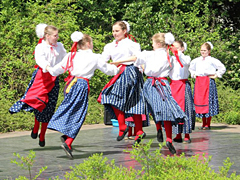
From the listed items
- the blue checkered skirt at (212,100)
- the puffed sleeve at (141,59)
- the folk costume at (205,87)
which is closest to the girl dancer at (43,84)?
the puffed sleeve at (141,59)

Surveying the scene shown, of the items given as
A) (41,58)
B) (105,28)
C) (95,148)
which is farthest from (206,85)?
(105,28)

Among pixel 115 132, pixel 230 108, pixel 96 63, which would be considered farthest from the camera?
pixel 230 108

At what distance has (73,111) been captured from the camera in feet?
22.3

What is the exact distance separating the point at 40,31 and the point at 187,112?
269 cm

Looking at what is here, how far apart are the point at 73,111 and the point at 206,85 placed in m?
4.44

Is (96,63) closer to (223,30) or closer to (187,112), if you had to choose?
(187,112)

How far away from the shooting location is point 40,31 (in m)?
7.46

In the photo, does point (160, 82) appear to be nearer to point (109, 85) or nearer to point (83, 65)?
point (109, 85)

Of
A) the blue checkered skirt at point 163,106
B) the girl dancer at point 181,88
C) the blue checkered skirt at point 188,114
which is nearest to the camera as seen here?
the blue checkered skirt at point 163,106

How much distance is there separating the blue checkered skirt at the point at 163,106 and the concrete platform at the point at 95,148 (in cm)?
49

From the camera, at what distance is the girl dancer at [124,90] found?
7578 millimetres

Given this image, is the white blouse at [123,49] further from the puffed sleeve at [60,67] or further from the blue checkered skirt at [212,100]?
the blue checkered skirt at [212,100]

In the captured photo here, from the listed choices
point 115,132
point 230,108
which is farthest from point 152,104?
point 230,108

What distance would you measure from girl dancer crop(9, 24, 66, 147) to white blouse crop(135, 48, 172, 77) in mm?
1167
